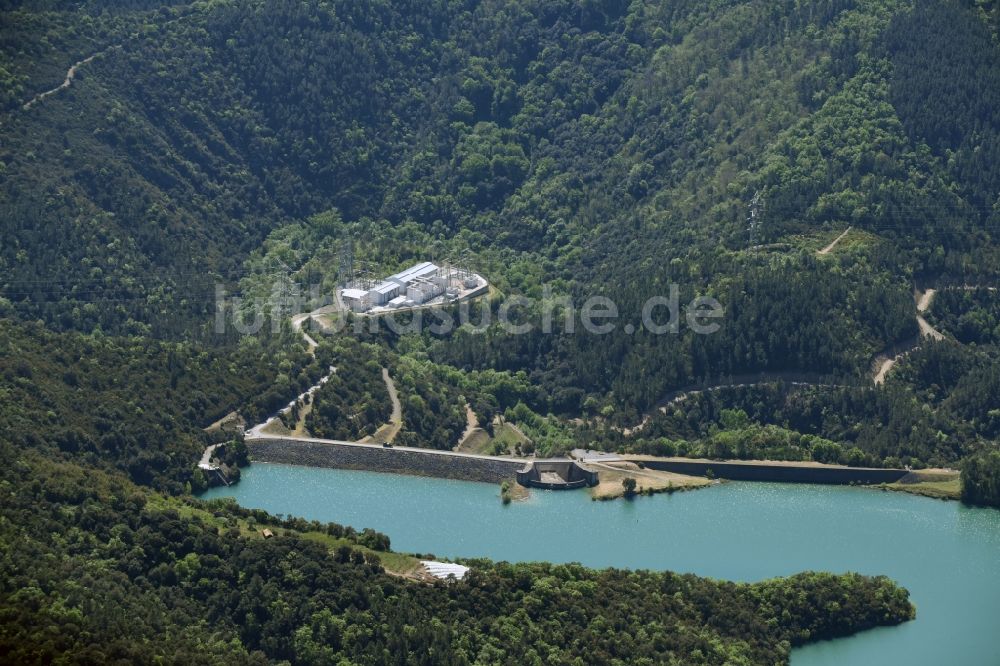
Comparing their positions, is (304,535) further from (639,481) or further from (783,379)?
(783,379)

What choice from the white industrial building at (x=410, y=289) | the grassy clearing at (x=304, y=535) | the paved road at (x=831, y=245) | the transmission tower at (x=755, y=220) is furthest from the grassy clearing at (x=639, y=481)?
the white industrial building at (x=410, y=289)

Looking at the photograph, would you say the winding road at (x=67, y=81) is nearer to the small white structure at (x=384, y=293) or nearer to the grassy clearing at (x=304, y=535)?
the small white structure at (x=384, y=293)

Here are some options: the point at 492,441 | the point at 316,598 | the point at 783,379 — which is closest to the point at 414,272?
the point at 492,441

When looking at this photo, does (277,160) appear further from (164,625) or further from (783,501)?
(164,625)

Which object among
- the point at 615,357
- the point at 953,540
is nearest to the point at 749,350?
the point at 615,357

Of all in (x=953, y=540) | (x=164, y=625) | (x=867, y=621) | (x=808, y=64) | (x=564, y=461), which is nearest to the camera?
(x=164, y=625)

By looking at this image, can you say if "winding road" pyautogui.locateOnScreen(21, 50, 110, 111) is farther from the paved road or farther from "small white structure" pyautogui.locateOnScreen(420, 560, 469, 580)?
"small white structure" pyautogui.locateOnScreen(420, 560, 469, 580)

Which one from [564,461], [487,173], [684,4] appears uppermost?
[684,4]
